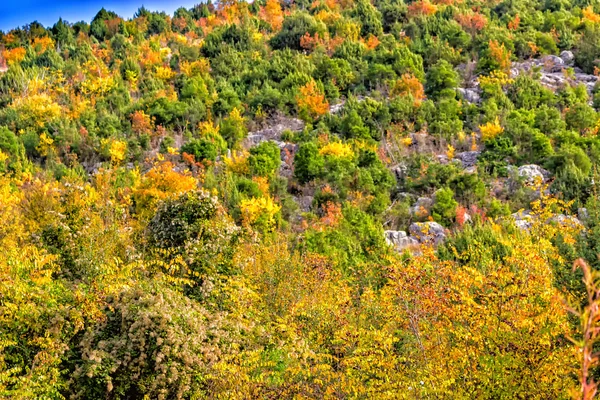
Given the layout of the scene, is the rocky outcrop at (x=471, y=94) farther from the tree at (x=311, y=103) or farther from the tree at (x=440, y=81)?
the tree at (x=311, y=103)

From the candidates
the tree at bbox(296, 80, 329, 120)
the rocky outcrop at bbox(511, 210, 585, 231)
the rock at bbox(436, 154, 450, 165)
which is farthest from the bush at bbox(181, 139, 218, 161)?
the rocky outcrop at bbox(511, 210, 585, 231)

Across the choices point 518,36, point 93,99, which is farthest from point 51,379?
point 518,36

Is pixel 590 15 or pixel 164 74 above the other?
pixel 164 74

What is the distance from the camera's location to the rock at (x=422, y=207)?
3079cm

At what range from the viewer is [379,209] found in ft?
102

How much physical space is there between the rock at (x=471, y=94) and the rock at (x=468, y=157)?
21.8ft

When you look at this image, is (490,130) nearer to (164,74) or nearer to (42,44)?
(164,74)

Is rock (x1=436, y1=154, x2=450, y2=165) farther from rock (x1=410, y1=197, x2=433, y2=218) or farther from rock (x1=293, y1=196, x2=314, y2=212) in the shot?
rock (x1=293, y1=196, x2=314, y2=212)

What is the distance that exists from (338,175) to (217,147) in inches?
343

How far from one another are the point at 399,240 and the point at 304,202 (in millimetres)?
7432

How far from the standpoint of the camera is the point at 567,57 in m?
46.3

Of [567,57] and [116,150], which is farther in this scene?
[567,57]

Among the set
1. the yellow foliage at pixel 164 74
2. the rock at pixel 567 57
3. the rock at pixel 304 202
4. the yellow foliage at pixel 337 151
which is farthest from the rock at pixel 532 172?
the yellow foliage at pixel 164 74

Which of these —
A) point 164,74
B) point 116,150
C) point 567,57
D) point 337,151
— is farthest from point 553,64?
point 116,150
